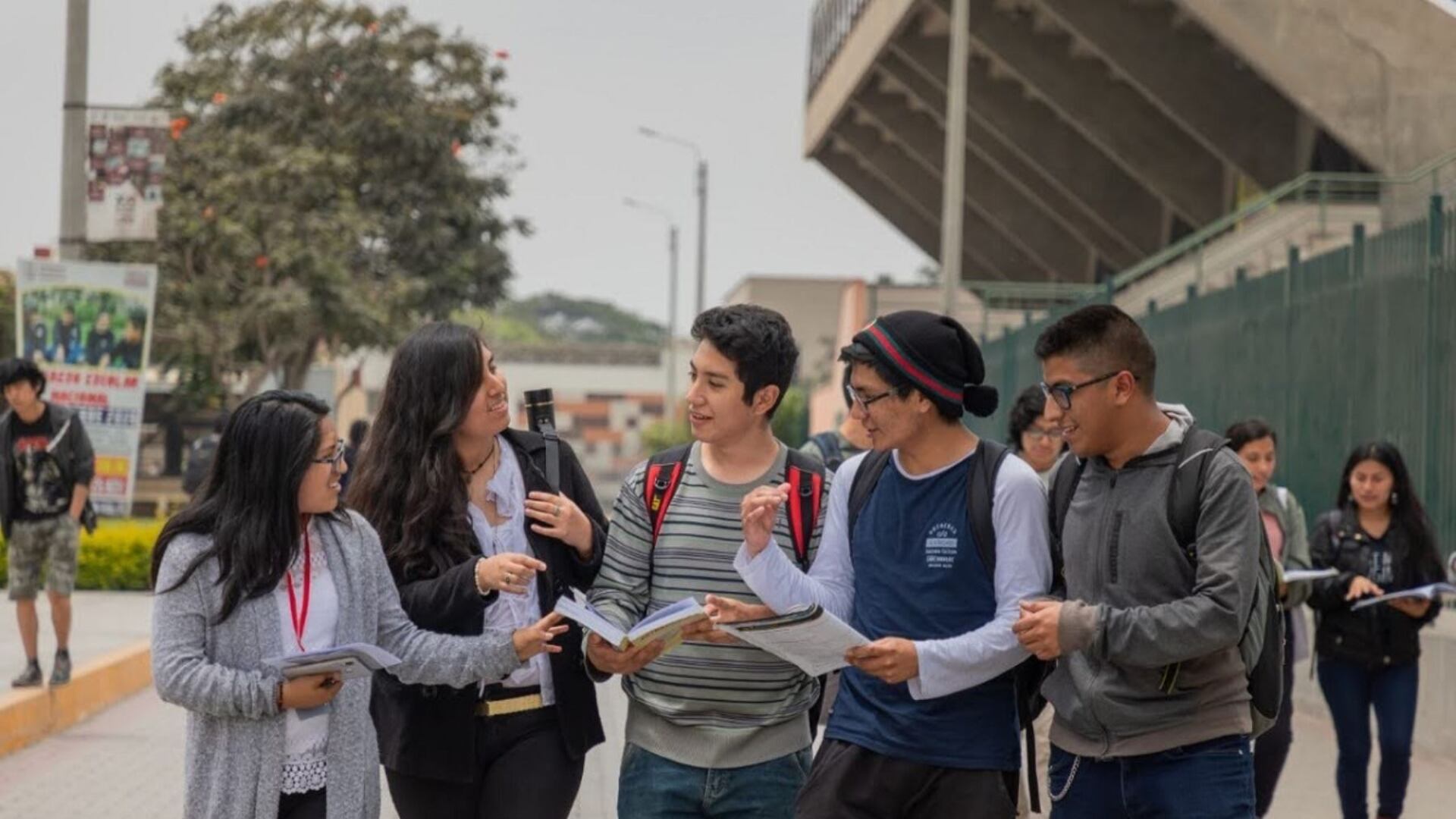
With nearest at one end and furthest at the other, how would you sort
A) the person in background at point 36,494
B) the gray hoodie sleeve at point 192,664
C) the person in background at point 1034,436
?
1. the gray hoodie sleeve at point 192,664
2. the person in background at point 1034,436
3. the person in background at point 36,494

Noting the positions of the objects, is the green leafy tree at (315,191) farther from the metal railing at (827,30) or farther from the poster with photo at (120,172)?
the poster with photo at (120,172)

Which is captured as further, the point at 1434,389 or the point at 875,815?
the point at 1434,389

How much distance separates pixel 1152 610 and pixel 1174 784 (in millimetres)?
398

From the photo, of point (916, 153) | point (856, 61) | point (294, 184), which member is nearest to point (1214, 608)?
point (294, 184)

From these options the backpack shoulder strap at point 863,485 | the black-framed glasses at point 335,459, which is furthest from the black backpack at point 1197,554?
the black-framed glasses at point 335,459

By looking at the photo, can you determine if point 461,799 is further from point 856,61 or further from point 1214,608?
point 856,61

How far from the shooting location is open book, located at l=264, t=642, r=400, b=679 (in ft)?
14.8

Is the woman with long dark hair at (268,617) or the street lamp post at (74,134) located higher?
the street lamp post at (74,134)

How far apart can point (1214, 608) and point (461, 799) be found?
6.15 feet

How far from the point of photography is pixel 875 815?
15.4 ft

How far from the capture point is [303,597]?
4773mm

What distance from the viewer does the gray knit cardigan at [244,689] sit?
456cm

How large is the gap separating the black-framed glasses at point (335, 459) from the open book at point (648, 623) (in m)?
0.58

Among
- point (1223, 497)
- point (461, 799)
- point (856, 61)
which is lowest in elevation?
point (461, 799)
